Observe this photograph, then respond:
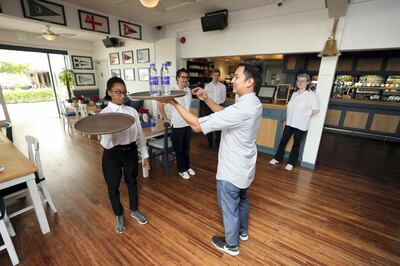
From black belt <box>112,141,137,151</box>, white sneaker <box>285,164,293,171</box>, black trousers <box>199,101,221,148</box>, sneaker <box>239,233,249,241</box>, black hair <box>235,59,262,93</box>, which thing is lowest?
sneaker <box>239,233,249,241</box>

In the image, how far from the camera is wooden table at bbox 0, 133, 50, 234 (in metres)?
1.49

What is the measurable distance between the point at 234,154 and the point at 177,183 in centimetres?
161

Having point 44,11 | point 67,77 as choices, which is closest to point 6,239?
point 44,11

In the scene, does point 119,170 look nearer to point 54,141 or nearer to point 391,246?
point 391,246

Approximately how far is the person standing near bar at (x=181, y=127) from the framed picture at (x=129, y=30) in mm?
2781

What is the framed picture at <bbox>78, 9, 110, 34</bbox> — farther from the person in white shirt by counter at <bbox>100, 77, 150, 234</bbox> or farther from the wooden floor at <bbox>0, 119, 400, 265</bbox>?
the person in white shirt by counter at <bbox>100, 77, 150, 234</bbox>

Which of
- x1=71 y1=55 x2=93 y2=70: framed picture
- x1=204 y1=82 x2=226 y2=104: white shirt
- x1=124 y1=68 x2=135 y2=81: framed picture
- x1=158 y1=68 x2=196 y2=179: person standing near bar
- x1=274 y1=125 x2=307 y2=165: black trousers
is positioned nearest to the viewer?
x1=158 y1=68 x2=196 y2=179: person standing near bar

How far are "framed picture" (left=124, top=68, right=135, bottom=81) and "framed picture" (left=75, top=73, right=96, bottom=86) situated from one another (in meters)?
2.20

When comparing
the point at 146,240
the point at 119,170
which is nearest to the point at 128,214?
the point at 146,240

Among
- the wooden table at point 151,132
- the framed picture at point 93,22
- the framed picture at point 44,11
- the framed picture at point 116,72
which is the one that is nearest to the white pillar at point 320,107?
the wooden table at point 151,132

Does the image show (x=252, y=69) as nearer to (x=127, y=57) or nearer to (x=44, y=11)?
(x=44, y=11)

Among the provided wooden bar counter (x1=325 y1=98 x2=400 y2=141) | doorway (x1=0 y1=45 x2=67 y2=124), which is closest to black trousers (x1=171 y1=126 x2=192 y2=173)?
wooden bar counter (x1=325 y1=98 x2=400 y2=141)

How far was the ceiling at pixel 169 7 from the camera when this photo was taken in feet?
11.2

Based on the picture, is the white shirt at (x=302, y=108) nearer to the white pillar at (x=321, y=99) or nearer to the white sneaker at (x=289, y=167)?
the white pillar at (x=321, y=99)
